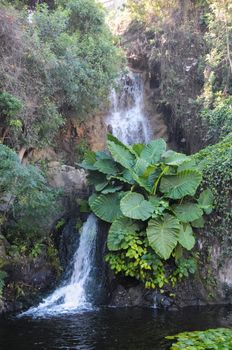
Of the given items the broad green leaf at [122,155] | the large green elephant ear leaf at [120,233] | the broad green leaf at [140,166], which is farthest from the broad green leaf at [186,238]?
the broad green leaf at [122,155]

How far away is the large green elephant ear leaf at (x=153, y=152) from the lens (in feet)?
30.3

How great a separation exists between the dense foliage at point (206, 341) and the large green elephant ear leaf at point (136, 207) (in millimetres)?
3120

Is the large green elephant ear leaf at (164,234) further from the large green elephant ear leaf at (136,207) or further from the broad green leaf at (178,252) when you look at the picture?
the broad green leaf at (178,252)

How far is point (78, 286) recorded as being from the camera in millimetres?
8859

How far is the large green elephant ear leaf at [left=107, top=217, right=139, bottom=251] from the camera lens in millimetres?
8023

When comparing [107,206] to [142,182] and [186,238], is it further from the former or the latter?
[186,238]

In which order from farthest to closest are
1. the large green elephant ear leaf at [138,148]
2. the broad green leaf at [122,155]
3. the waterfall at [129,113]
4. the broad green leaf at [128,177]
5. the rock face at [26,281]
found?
1. the waterfall at [129,113]
2. the large green elephant ear leaf at [138,148]
3. the broad green leaf at [122,155]
4. the broad green leaf at [128,177]
5. the rock face at [26,281]

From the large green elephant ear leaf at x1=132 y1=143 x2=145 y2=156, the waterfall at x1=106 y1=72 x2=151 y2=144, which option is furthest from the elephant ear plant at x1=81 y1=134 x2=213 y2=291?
the waterfall at x1=106 y1=72 x2=151 y2=144

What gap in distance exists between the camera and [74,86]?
10.4 m

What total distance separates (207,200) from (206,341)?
4377 mm

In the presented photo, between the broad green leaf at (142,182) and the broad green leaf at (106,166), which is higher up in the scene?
the broad green leaf at (106,166)

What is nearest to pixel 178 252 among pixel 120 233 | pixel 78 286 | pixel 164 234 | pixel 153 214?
pixel 164 234

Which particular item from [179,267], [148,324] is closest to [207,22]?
[179,267]

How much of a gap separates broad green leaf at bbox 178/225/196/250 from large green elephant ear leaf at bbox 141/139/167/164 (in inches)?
72.3
